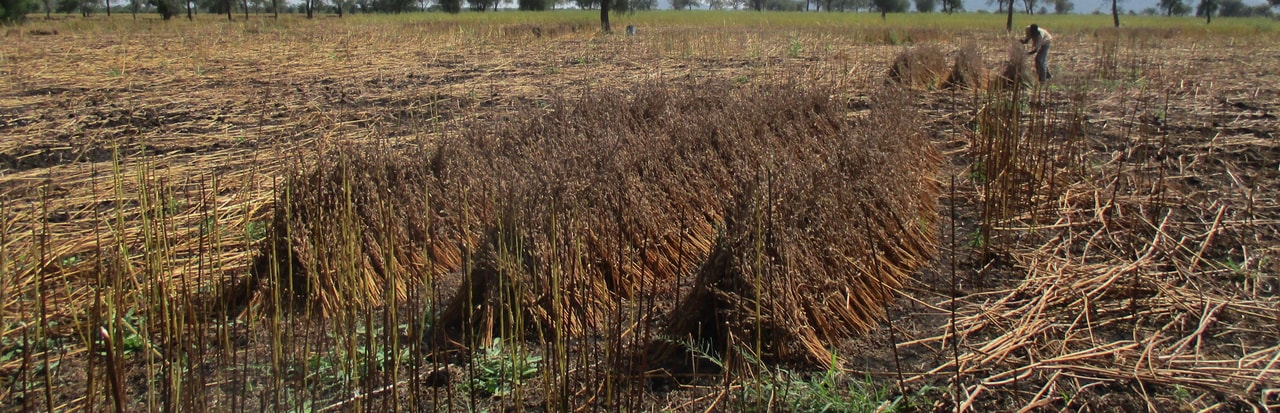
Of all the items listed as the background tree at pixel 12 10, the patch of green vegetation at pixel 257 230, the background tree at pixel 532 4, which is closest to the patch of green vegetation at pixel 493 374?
the patch of green vegetation at pixel 257 230

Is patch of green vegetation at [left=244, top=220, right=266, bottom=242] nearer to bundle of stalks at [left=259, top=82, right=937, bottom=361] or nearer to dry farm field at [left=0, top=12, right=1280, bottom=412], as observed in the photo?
dry farm field at [left=0, top=12, right=1280, bottom=412]

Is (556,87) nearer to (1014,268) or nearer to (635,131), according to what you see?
(635,131)

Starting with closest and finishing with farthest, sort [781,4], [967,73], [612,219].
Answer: [612,219] < [967,73] < [781,4]

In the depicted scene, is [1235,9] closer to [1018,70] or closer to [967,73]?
[967,73]

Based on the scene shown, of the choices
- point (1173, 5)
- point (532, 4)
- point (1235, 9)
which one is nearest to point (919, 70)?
point (532, 4)

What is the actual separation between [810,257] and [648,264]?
2.47 feet

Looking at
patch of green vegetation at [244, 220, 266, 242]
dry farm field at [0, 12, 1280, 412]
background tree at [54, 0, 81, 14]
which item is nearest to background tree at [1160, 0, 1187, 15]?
dry farm field at [0, 12, 1280, 412]

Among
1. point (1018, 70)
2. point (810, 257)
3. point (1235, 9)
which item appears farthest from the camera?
point (1235, 9)

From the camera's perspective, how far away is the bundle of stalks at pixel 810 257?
275 centimetres

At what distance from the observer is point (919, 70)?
927 centimetres

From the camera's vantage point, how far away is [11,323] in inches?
119

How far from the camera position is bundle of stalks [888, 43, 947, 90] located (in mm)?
9078

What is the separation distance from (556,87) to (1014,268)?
5994 mm

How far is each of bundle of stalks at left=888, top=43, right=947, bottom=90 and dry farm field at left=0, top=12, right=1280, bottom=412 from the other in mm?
2229
